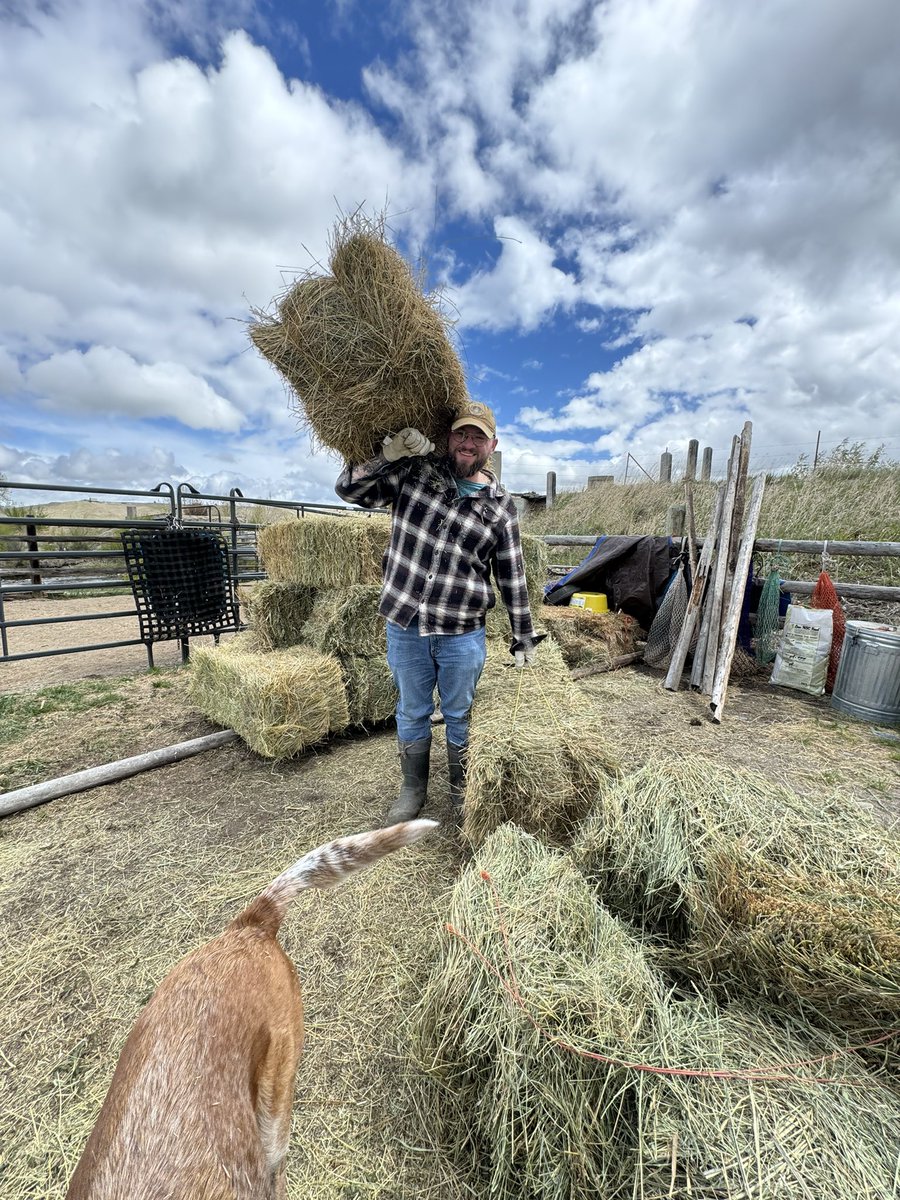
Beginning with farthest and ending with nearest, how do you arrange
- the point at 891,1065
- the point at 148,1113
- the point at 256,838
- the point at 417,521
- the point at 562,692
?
the point at 562,692 → the point at 256,838 → the point at 417,521 → the point at 891,1065 → the point at 148,1113

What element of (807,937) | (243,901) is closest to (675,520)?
(807,937)

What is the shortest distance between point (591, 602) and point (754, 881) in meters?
5.55

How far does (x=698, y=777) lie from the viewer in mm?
2162

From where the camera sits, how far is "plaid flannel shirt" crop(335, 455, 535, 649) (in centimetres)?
263

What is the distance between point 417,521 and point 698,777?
1.81 metres

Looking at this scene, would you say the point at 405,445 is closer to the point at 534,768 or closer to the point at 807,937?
the point at 534,768

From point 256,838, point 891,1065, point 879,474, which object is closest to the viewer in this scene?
point 891,1065

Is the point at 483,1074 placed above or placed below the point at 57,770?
above

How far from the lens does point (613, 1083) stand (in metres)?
1.17

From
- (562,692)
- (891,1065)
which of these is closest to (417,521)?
(562,692)

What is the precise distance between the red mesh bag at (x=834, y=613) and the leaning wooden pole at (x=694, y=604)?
107cm

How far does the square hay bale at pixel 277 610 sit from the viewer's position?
4.67 meters

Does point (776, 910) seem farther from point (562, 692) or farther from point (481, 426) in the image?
point (481, 426)

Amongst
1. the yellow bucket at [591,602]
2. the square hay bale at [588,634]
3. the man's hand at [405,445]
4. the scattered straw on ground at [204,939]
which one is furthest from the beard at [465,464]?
the yellow bucket at [591,602]
